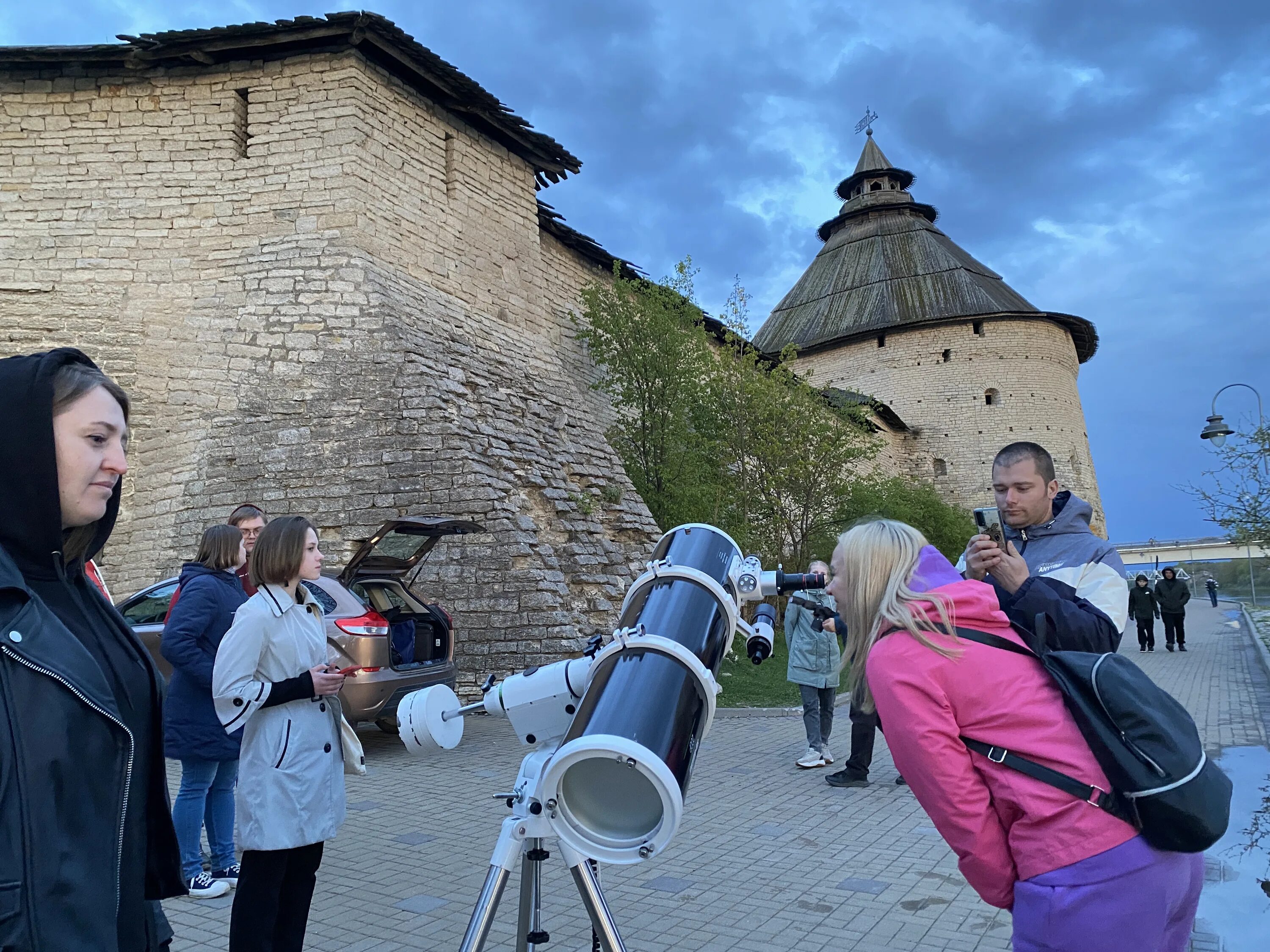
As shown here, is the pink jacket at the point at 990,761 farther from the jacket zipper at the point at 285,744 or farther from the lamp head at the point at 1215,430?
the lamp head at the point at 1215,430

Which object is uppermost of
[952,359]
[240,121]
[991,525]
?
[952,359]

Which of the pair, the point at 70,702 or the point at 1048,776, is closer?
the point at 70,702

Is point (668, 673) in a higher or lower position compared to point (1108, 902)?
higher

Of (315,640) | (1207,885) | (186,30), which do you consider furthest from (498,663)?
(186,30)

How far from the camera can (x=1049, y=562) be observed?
115 inches

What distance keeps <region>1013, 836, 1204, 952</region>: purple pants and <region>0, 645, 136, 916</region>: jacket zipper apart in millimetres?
1783

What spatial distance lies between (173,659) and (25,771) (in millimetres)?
2986

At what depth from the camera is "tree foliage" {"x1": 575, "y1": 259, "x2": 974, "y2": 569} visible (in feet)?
51.7

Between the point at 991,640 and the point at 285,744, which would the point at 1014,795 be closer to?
the point at 991,640

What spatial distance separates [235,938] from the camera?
8.80 ft

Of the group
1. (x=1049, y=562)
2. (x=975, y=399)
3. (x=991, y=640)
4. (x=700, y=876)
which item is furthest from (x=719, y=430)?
(x=975, y=399)

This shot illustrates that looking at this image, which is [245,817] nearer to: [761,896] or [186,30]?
[761,896]

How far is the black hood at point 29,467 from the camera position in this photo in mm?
1398

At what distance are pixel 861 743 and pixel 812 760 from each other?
72 cm
